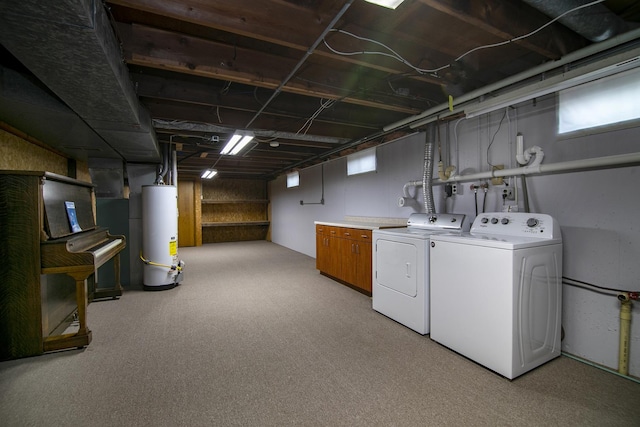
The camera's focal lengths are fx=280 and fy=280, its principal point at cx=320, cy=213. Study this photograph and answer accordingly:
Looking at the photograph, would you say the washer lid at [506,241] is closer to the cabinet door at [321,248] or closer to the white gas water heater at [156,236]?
the cabinet door at [321,248]

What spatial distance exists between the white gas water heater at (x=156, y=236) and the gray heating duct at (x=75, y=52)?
1657 mm

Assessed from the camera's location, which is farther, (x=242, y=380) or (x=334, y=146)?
(x=334, y=146)

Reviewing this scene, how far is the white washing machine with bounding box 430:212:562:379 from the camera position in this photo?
77.9 inches

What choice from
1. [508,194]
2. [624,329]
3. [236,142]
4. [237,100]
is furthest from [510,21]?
[236,142]

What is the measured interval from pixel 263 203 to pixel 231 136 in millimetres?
6631

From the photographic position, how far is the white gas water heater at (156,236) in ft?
13.8

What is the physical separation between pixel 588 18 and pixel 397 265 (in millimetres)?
2306

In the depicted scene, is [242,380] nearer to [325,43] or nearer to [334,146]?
[325,43]

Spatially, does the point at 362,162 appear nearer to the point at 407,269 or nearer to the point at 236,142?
the point at 236,142

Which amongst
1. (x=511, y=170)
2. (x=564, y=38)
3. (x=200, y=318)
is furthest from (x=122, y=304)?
(x=564, y=38)

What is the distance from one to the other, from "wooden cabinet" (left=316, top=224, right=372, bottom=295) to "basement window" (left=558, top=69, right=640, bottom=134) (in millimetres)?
2254

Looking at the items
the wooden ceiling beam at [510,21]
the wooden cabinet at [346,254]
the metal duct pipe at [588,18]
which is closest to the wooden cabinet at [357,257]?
the wooden cabinet at [346,254]

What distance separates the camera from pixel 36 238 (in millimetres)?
2301

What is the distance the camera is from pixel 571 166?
2.13 metres
